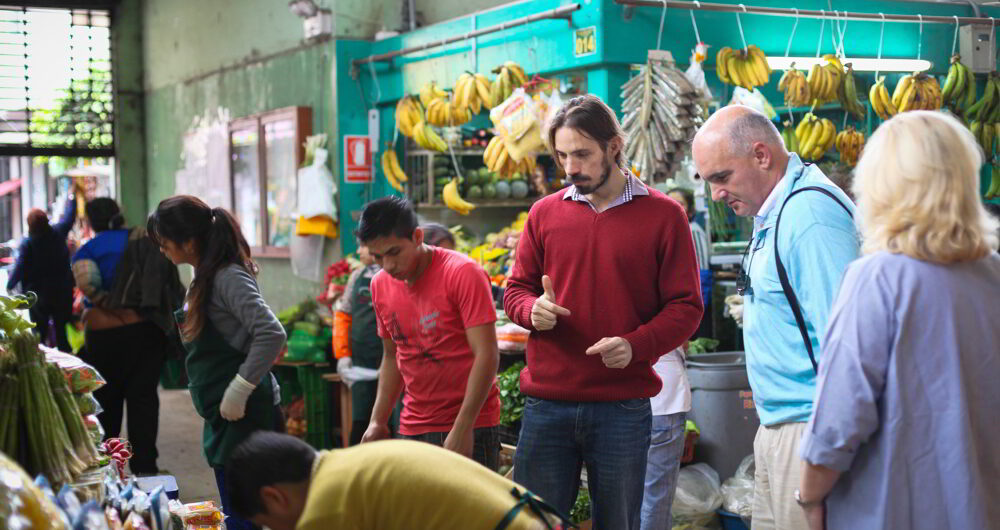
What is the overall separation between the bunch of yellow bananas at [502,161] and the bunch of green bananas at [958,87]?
2798 mm

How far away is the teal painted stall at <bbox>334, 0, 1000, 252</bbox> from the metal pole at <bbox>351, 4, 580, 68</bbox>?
6cm

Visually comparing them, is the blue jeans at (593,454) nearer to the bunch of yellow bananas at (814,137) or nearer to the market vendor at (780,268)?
the market vendor at (780,268)

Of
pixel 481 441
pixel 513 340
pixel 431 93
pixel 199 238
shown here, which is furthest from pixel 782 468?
pixel 431 93

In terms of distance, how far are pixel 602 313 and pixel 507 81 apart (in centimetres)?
364

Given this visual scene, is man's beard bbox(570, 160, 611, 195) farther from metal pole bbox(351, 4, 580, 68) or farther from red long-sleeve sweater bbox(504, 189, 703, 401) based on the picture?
metal pole bbox(351, 4, 580, 68)

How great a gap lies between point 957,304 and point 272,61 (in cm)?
817

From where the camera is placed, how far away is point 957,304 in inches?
81.5

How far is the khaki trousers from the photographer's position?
2.62m

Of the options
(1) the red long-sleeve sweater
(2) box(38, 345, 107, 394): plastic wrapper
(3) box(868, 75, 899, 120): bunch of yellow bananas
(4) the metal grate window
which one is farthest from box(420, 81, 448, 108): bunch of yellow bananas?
(4) the metal grate window

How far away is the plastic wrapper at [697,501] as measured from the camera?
5.12 metres

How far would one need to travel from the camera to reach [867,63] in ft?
24.1

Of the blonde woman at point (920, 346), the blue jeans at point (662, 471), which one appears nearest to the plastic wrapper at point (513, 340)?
the blue jeans at point (662, 471)

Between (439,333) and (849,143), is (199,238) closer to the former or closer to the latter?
(439,333)

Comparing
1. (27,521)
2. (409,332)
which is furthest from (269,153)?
(27,521)
